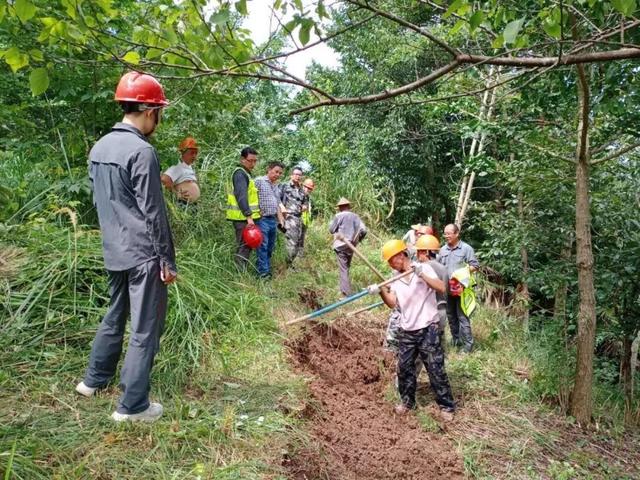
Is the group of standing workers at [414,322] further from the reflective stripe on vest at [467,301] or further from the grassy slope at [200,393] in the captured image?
the reflective stripe on vest at [467,301]

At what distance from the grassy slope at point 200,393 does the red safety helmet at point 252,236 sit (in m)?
0.32

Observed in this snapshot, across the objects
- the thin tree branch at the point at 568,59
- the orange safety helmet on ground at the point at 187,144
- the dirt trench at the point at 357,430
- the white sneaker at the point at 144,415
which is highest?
the thin tree branch at the point at 568,59

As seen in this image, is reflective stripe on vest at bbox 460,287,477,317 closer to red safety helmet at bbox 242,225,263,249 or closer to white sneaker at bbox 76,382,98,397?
red safety helmet at bbox 242,225,263,249

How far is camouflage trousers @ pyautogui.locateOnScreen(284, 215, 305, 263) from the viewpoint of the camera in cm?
802

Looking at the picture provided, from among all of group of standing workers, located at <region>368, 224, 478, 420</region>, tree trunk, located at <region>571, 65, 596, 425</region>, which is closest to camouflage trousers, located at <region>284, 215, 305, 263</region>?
group of standing workers, located at <region>368, 224, 478, 420</region>

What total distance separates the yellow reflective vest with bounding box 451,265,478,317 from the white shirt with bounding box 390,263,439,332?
1.69 meters

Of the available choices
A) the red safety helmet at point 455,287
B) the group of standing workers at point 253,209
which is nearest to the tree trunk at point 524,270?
the red safety helmet at point 455,287

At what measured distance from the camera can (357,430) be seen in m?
3.95

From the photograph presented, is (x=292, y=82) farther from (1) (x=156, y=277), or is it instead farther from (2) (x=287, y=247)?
(2) (x=287, y=247)

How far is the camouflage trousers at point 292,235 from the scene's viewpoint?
8023 mm

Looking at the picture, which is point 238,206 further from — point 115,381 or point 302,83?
point 302,83

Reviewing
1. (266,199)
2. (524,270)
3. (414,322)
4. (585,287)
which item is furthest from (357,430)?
(524,270)

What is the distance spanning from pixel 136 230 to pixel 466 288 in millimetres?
4350

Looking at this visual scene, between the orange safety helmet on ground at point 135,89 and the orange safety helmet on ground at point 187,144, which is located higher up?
the orange safety helmet on ground at point 135,89
